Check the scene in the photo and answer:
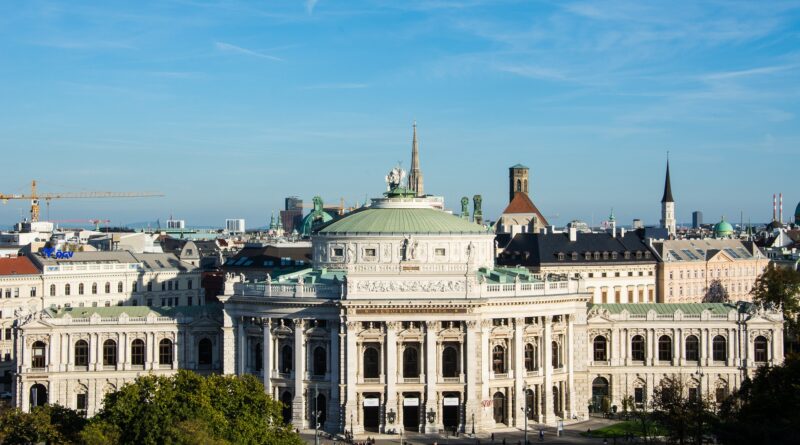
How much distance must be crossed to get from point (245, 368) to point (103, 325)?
55.9ft

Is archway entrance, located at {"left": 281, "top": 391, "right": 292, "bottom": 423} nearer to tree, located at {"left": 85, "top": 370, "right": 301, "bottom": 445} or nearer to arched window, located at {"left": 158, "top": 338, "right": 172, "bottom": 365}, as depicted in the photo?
arched window, located at {"left": 158, "top": 338, "right": 172, "bottom": 365}

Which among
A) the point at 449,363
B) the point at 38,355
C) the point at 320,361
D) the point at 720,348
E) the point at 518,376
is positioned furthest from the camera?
the point at 720,348

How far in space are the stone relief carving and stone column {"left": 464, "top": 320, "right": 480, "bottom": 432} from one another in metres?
3.83

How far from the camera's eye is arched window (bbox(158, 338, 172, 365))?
131000 mm

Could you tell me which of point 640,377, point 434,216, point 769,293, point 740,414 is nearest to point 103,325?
point 434,216

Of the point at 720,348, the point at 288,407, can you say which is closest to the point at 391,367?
the point at 288,407

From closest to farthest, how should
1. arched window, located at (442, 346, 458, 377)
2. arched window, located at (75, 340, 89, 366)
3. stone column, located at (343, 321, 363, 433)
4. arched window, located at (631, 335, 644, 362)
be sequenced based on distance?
stone column, located at (343, 321, 363, 433) < arched window, located at (442, 346, 458, 377) < arched window, located at (75, 340, 89, 366) < arched window, located at (631, 335, 644, 362)

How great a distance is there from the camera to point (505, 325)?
12106cm

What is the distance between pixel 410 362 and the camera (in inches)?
4685

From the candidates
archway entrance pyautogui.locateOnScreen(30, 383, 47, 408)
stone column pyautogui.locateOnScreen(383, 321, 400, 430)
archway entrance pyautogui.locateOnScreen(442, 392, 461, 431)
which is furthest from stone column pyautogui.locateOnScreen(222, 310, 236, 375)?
archway entrance pyautogui.locateOnScreen(442, 392, 461, 431)

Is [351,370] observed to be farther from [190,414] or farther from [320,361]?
[190,414]

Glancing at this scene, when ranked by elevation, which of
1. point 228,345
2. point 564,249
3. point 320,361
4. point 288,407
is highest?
point 564,249

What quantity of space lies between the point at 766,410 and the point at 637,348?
35.0 meters

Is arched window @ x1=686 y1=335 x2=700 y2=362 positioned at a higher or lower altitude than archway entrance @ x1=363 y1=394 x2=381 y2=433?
higher
